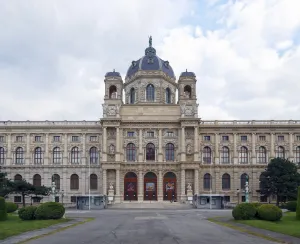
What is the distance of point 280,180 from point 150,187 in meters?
26.4

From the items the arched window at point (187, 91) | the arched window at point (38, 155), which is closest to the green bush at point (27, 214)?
the arched window at point (38, 155)

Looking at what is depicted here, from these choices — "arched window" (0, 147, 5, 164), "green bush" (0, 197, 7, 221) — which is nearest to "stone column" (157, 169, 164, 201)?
"arched window" (0, 147, 5, 164)

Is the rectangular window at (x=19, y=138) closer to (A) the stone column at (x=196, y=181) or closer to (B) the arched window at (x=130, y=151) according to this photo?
(B) the arched window at (x=130, y=151)

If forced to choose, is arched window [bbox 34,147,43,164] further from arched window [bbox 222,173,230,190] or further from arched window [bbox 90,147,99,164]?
arched window [bbox 222,173,230,190]

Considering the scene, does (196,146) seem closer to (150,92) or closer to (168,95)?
(168,95)

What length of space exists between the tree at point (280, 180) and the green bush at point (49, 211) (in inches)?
1982

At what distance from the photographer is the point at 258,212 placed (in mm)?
44688

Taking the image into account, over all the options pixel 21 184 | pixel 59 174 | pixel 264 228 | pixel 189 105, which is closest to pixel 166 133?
pixel 189 105

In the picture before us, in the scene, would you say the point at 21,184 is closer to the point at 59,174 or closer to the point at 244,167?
the point at 59,174

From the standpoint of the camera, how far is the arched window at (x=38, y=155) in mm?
101375

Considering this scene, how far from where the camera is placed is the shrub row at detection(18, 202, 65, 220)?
44469 millimetres

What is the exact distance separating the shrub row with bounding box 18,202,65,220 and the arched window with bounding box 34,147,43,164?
56.9 meters

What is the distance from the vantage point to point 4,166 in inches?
3942

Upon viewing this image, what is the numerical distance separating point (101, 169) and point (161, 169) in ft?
40.9
